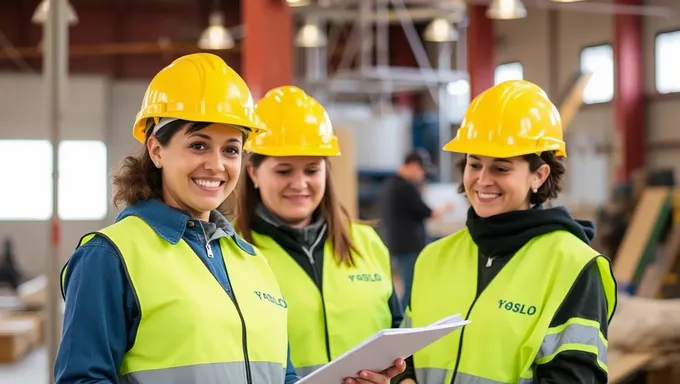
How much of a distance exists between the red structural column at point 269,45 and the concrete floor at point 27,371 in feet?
12.2

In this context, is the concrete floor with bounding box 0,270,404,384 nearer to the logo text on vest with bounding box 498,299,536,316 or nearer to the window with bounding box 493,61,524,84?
the logo text on vest with bounding box 498,299,536,316

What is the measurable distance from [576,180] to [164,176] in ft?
42.6

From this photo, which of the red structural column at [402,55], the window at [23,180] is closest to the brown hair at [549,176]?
the window at [23,180]

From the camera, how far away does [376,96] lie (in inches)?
762

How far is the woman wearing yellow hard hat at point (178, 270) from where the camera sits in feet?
6.19

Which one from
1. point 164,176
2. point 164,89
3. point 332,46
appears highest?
point 332,46

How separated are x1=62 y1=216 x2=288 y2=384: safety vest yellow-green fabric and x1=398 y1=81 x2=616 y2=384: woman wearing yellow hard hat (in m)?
0.65

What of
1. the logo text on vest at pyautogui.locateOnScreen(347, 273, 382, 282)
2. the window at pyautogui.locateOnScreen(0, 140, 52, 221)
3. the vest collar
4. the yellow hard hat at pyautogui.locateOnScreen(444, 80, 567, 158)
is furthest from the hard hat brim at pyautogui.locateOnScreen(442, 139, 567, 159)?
the window at pyautogui.locateOnScreen(0, 140, 52, 221)

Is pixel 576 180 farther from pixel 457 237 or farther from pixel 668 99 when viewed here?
pixel 457 237

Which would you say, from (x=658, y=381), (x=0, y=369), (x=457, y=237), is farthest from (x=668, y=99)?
(x=457, y=237)

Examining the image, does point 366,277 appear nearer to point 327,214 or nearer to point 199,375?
point 327,214

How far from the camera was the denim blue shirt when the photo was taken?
1.86m

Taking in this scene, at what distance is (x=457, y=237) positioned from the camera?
2.83m

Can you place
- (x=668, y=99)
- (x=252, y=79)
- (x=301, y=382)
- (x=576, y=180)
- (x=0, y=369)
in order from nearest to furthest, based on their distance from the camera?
(x=301, y=382), (x=252, y=79), (x=0, y=369), (x=576, y=180), (x=668, y=99)
